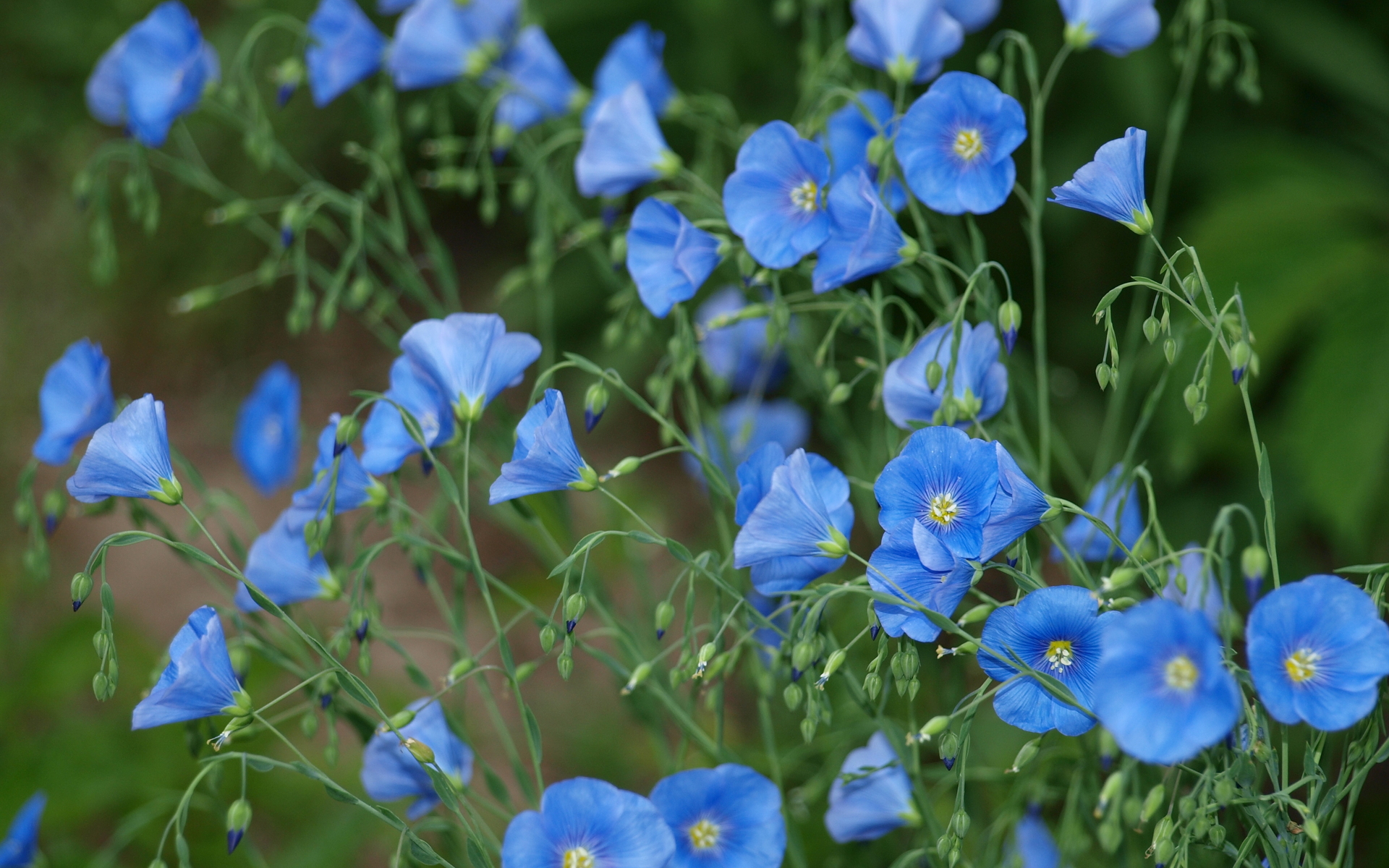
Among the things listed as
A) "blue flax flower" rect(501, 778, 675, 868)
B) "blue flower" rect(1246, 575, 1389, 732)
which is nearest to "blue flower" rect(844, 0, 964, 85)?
"blue flower" rect(1246, 575, 1389, 732)

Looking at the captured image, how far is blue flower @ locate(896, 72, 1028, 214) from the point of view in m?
0.90

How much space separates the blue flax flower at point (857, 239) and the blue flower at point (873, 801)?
1.42ft

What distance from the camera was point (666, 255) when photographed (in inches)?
40.1

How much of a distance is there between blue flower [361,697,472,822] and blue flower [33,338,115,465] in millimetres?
418

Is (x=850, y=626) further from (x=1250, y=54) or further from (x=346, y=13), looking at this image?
(x=346, y=13)

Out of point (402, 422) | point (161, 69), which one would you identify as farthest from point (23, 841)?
point (161, 69)

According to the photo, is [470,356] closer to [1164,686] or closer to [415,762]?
[415,762]

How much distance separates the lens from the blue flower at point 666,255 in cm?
97

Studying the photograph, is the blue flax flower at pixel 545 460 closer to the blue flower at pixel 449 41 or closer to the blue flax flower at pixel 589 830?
the blue flax flower at pixel 589 830

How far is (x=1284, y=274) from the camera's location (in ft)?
5.93

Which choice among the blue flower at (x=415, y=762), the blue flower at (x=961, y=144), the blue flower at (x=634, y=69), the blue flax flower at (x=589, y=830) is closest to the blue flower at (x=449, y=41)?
the blue flower at (x=634, y=69)

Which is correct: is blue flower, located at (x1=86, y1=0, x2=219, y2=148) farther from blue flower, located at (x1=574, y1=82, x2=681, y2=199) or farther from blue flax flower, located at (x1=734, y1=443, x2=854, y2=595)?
blue flax flower, located at (x1=734, y1=443, x2=854, y2=595)

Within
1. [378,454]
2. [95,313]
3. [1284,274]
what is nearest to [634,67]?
[378,454]

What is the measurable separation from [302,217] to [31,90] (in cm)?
273
